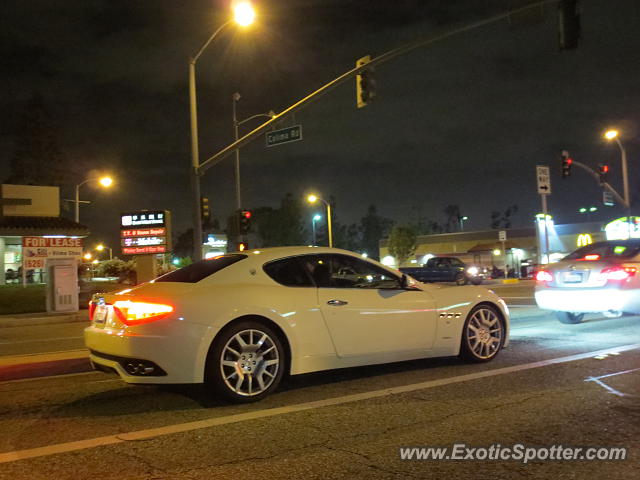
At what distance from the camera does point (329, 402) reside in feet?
17.5

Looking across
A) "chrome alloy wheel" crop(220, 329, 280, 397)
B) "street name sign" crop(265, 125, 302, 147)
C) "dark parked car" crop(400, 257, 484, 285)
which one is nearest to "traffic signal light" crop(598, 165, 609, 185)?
"dark parked car" crop(400, 257, 484, 285)

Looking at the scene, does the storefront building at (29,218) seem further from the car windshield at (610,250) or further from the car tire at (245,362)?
the car tire at (245,362)

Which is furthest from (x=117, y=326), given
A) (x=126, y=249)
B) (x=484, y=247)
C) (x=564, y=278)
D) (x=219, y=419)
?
(x=484, y=247)

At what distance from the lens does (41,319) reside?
57.2 feet

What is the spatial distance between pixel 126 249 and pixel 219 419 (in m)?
24.1

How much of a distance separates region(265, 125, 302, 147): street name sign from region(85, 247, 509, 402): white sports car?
10.8 m

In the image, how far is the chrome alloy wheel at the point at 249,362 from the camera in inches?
207

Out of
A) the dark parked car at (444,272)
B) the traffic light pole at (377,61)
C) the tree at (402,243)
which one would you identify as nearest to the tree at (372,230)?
the tree at (402,243)

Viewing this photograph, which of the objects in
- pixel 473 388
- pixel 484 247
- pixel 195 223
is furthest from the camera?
pixel 484 247

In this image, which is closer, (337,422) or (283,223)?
(337,422)

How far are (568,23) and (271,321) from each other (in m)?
8.96

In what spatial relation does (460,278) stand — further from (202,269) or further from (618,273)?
(202,269)

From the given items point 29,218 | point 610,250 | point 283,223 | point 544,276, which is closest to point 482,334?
point 544,276

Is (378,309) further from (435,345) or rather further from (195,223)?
(195,223)
